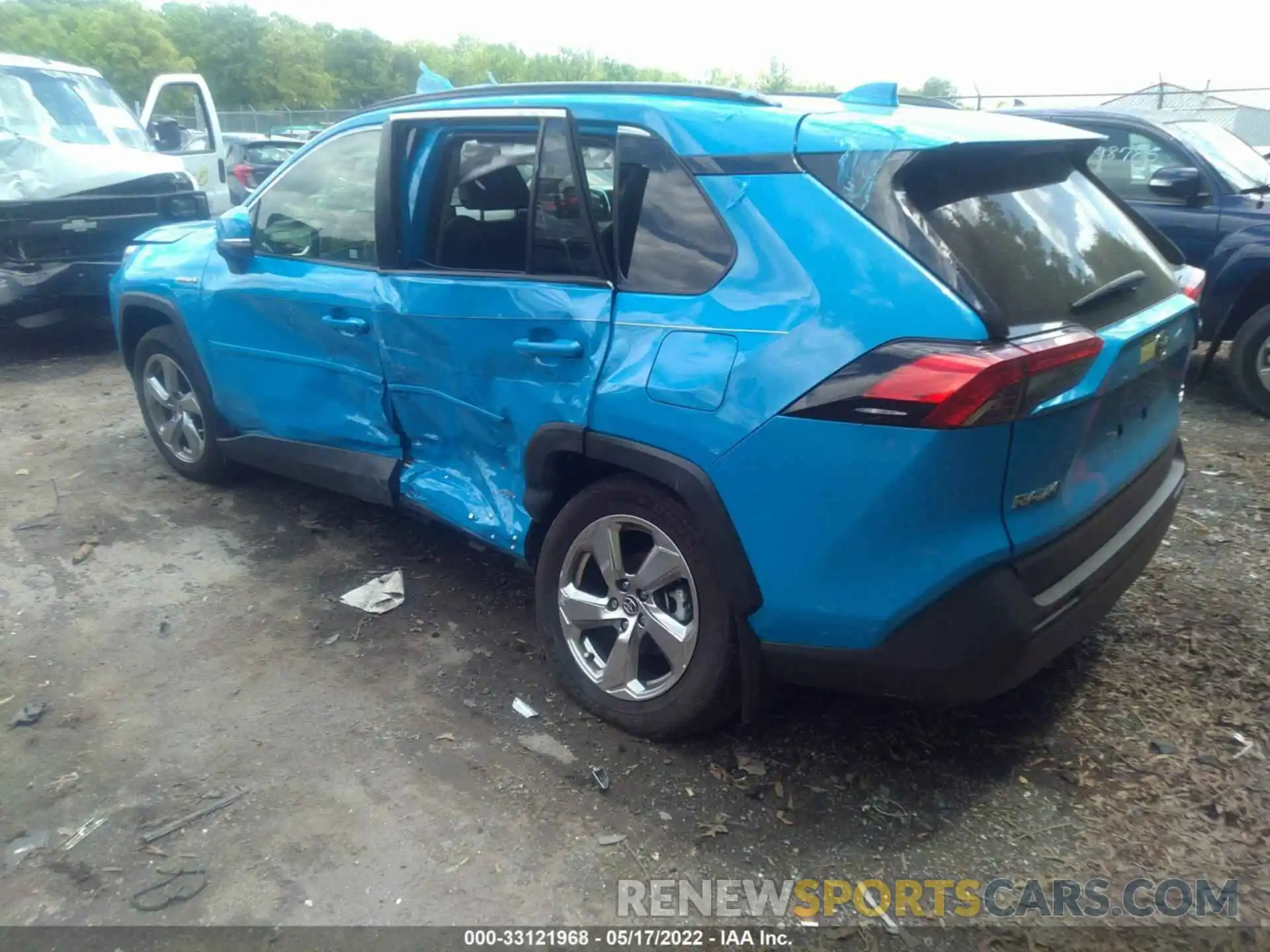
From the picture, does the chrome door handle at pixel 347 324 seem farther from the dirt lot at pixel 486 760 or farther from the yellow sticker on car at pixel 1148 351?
the yellow sticker on car at pixel 1148 351

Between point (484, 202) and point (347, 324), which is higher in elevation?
point (484, 202)

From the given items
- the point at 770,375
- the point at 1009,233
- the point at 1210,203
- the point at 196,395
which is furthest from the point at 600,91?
the point at 1210,203

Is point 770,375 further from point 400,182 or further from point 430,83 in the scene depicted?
point 430,83

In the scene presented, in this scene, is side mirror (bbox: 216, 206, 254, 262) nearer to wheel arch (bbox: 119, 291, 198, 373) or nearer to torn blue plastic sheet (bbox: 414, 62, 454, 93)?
wheel arch (bbox: 119, 291, 198, 373)

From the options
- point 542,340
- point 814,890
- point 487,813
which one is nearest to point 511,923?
point 487,813

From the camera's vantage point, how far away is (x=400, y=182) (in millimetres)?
3533

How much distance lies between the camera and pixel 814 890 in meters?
2.43

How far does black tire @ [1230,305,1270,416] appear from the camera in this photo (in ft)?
19.6

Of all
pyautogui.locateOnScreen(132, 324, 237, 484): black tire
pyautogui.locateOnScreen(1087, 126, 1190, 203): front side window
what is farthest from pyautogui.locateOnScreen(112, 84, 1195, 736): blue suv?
pyautogui.locateOnScreen(1087, 126, 1190, 203): front side window

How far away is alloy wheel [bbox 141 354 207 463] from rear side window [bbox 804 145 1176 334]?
361 cm

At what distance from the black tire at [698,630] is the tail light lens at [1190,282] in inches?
68.4

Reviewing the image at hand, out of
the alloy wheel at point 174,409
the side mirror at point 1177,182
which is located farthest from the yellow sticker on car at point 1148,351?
the side mirror at point 1177,182

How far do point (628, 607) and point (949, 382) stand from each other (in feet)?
3.97

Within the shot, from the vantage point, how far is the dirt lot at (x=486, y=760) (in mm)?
2482
